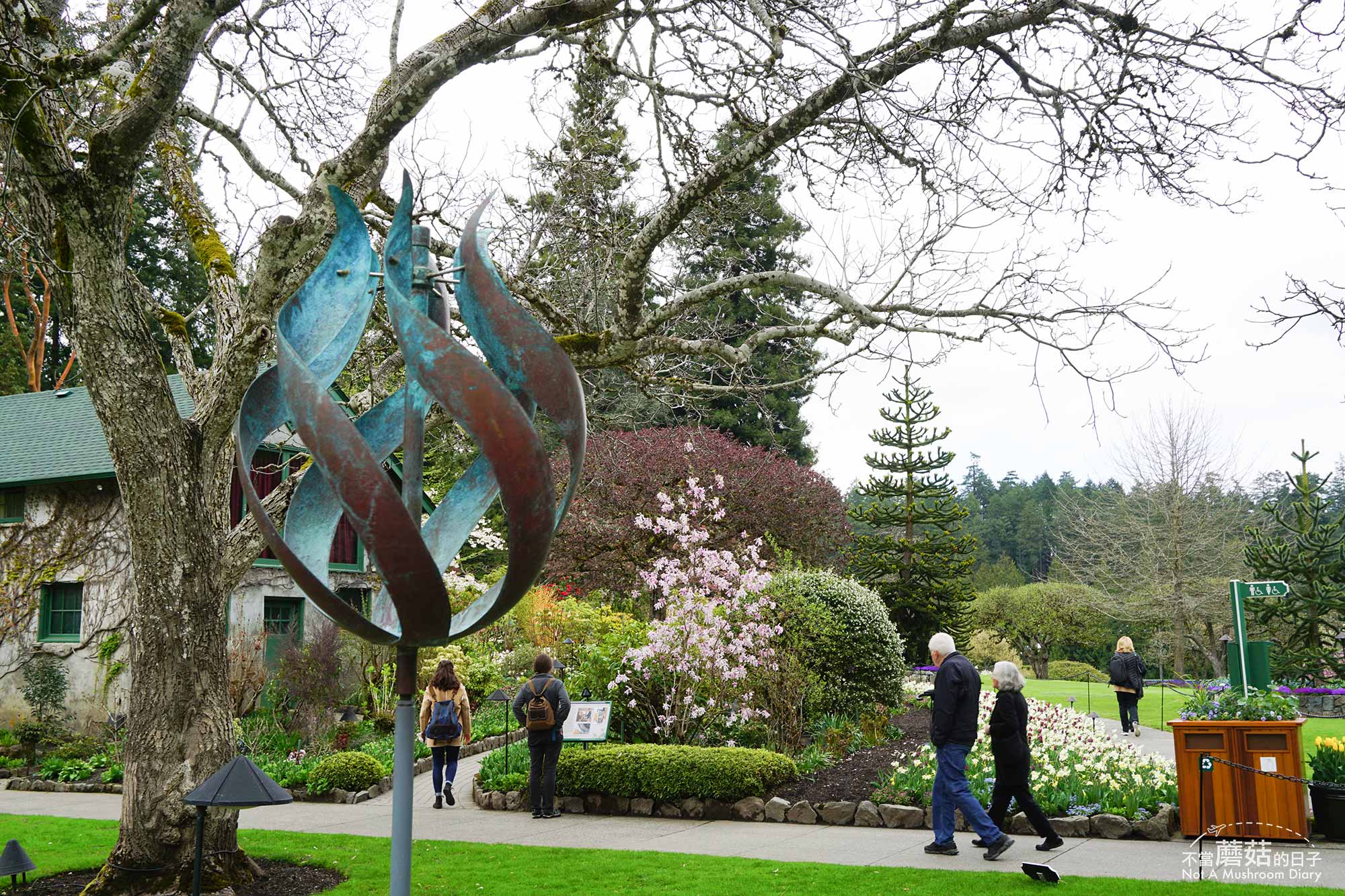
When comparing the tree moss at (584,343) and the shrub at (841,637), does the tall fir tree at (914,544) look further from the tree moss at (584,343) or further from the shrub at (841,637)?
the tree moss at (584,343)

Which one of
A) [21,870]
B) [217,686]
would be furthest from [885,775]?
[21,870]

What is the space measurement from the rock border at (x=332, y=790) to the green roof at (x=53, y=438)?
5183 millimetres

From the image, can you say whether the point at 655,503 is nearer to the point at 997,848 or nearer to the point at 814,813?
the point at 814,813

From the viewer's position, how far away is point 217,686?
749 cm

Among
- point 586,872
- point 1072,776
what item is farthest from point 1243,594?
point 586,872

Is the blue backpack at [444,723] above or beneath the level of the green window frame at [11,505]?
beneath

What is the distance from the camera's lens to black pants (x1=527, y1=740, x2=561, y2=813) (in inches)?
414

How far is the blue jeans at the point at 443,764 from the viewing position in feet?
37.6

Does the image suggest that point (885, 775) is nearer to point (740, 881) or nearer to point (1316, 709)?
point (740, 881)

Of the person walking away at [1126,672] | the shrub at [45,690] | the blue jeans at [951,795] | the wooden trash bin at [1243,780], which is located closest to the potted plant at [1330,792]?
the wooden trash bin at [1243,780]

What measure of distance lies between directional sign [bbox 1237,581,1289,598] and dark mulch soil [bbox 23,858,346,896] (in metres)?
7.87

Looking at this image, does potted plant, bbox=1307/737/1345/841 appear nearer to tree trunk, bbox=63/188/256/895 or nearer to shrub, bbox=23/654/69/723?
tree trunk, bbox=63/188/256/895

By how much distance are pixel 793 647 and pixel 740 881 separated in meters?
6.42

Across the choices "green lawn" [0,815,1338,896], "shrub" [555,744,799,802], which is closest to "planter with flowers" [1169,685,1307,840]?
"green lawn" [0,815,1338,896]
